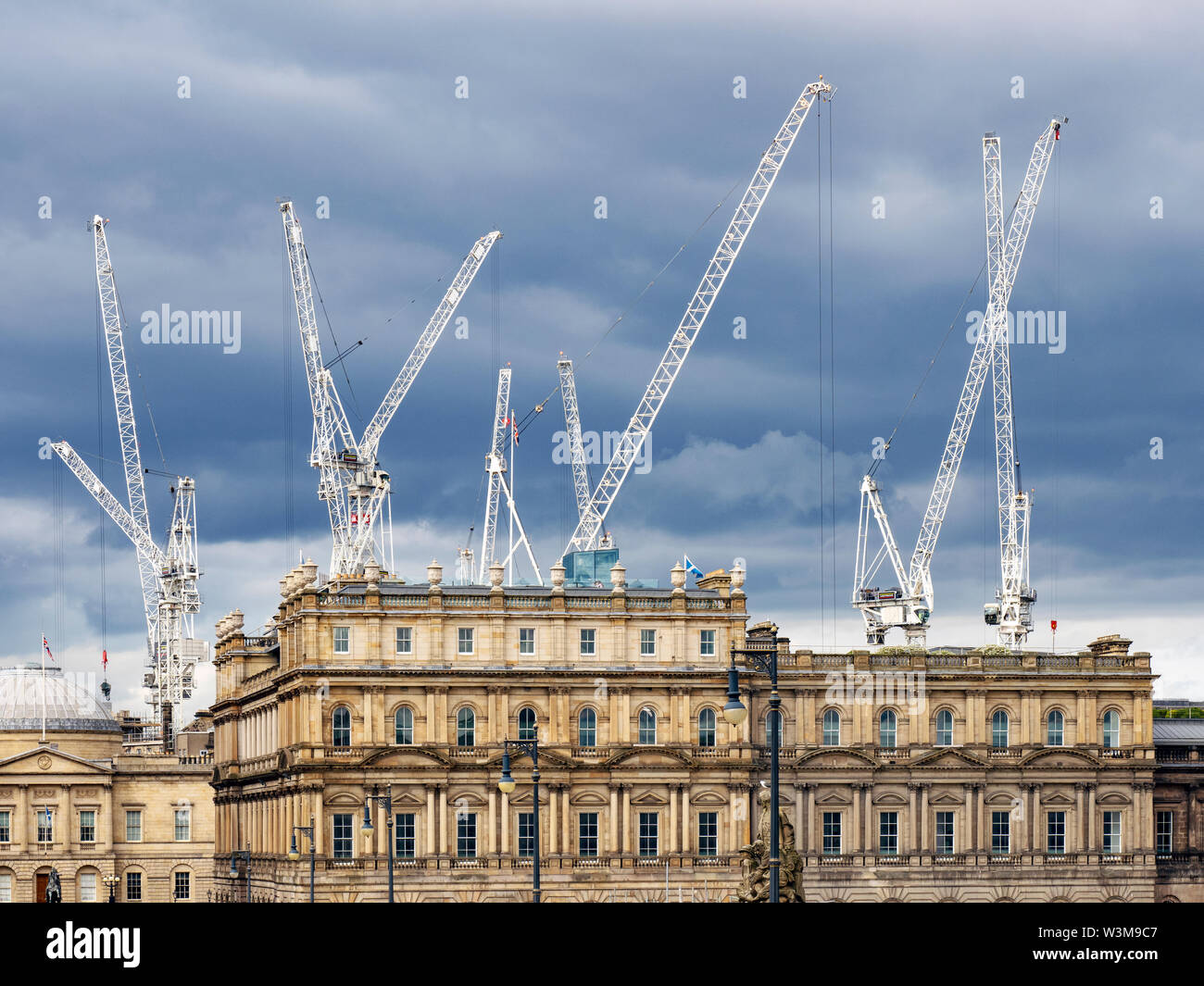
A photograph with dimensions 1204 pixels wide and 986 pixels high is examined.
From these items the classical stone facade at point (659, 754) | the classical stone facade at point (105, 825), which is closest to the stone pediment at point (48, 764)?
the classical stone facade at point (105, 825)

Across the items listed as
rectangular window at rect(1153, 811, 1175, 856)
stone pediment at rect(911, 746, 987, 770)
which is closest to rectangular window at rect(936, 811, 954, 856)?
stone pediment at rect(911, 746, 987, 770)

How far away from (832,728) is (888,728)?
3841mm

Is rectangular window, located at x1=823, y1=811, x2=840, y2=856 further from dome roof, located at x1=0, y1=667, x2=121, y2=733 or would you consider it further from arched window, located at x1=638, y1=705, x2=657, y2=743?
dome roof, located at x1=0, y1=667, x2=121, y2=733

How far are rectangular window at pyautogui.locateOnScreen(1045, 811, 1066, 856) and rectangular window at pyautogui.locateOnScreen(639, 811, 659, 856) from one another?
26232 millimetres

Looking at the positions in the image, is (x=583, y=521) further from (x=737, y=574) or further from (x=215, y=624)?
(x=737, y=574)

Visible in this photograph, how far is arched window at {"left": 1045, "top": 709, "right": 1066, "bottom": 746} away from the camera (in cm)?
12800

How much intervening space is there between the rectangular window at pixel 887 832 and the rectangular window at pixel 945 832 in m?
2.73

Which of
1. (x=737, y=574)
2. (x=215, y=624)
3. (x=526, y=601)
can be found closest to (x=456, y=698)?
(x=526, y=601)

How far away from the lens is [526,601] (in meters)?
122

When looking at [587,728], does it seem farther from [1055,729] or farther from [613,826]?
[1055,729]

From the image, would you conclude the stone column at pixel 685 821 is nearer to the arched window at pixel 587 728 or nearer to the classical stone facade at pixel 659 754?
the classical stone facade at pixel 659 754

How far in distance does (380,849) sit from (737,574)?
28477 millimetres

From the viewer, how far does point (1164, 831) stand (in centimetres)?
13150

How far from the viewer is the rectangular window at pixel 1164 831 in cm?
13125
